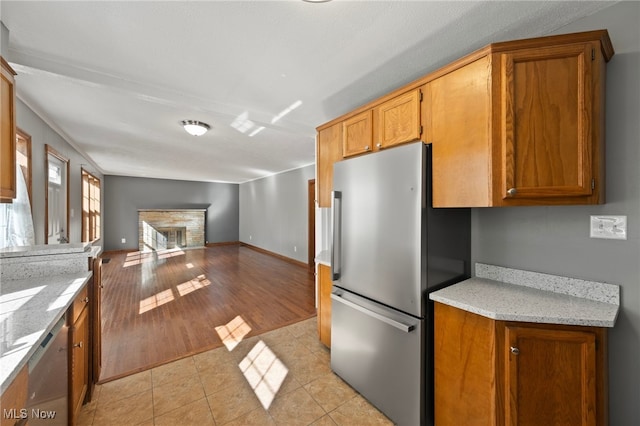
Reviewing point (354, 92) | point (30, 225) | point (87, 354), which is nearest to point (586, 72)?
point (354, 92)

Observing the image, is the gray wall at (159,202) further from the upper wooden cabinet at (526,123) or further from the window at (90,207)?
the upper wooden cabinet at (526,123)

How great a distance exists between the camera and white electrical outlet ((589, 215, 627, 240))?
52.3 inches

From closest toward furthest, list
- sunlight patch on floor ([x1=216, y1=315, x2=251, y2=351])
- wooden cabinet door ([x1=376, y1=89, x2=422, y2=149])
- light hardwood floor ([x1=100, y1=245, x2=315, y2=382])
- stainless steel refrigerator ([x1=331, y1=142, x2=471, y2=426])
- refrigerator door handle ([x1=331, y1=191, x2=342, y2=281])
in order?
stainless steel refrigerator ([x1=331, y1=142, x2=471, y2=426]), wooden cabinet door ([x1=376, y1=89, x2=422, y2=149]), refrigerator door handle ([x1=331, y1=191, x2=342, y2=281]), light hardwood floor ([x1=100, y1=245, x2=315, y2=382]), sunlight patch on floor ([x1=216, y1=315, x2=251, y2=351])

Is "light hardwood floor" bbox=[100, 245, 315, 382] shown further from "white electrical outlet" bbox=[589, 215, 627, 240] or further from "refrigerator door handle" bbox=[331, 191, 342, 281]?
"white electrical outlet" bbox=[589, 215, 627, 240]

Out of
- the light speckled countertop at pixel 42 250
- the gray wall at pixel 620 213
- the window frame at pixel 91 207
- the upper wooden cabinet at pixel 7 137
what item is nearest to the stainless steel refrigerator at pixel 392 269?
the gray wall at pixel 620 213

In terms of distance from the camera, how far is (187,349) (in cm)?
249

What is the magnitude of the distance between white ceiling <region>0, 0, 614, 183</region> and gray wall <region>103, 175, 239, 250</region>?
544 cm

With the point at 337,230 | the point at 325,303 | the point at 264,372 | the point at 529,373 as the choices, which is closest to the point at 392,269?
the point at 337,230

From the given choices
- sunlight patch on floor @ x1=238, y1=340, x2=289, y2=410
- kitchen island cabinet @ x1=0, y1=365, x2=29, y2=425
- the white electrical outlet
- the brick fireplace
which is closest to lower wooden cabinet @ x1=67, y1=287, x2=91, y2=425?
kitchen island cabinet @ x1=0, y1=365, x2=29, y2=425

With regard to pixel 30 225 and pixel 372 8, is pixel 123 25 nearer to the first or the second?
pixel 372 8

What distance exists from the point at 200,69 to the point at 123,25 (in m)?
0.51

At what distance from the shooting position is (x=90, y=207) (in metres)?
5.68

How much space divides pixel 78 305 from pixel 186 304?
2290mm

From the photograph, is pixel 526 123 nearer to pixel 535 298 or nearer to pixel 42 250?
pixel 535 298
